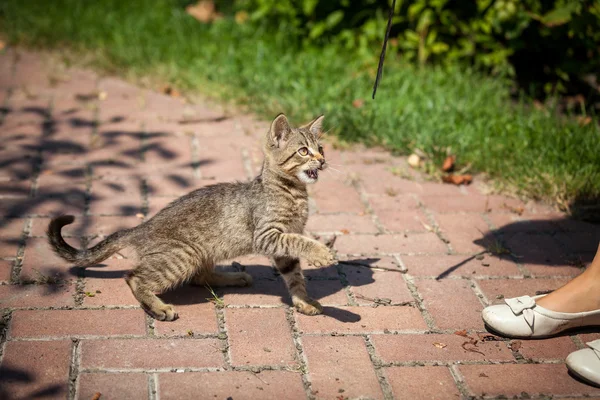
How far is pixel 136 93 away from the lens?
721 cm

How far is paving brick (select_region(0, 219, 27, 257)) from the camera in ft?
14.9

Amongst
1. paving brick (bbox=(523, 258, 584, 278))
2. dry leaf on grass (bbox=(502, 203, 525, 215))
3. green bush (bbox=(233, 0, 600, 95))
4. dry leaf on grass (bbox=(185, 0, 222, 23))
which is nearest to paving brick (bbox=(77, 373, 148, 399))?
paving brick (bbox=(523, 258, 584, 278))

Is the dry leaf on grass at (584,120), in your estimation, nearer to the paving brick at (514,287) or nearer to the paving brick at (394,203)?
the paving brick at (394,203)

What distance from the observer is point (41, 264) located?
14.5 ft

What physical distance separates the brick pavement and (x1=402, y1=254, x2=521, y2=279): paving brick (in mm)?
13

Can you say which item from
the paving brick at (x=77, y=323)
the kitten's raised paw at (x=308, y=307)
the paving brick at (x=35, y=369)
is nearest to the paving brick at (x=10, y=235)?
the paving brick at (x=77, y=323)

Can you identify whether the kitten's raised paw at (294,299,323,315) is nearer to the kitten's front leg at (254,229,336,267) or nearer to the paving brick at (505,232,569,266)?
the kitten's front leg at (254,229,336,267)

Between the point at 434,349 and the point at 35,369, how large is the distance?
6.74 feet

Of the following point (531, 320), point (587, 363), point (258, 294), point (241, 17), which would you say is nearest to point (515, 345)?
point (531, 320)

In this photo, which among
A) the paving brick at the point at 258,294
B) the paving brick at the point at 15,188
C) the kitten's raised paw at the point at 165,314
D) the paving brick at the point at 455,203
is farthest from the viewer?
the paving brick at the point at 455,203

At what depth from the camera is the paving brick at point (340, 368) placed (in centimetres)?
343

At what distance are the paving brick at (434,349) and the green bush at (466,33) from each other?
4.10 metres

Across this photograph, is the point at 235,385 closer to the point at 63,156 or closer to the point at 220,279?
the point at 220,279

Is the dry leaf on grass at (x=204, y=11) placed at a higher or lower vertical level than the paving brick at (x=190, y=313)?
higher
